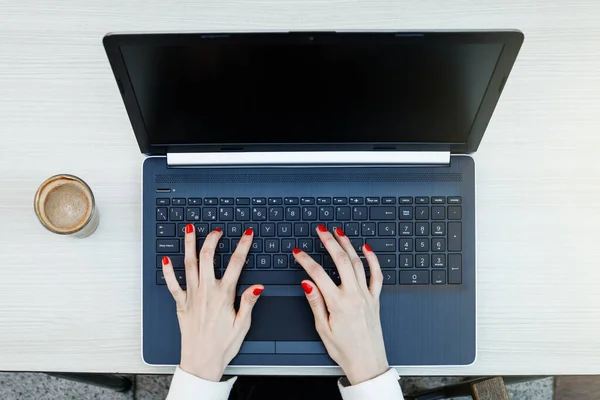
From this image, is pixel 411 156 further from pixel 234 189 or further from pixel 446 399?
pixel 446 399

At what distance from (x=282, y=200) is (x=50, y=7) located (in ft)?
1.35

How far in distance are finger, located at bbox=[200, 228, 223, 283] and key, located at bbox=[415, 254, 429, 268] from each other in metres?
0.26

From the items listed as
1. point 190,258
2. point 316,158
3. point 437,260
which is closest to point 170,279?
point 190,258

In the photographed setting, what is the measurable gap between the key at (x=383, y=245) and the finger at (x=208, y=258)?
20 cm

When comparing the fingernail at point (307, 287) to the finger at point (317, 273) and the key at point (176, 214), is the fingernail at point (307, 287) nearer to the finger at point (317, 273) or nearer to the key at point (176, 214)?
the finger at point (317, 273)

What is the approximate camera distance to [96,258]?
2.27 feet

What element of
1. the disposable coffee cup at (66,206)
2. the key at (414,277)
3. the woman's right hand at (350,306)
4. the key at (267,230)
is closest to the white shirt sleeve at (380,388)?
the woman's right hand at (350,306)

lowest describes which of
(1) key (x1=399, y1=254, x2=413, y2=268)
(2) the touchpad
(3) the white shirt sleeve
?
(3) the white shirt sleeve

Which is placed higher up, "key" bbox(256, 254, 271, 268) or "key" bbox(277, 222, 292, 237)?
"key" bbox(277, 222, 292, 237)

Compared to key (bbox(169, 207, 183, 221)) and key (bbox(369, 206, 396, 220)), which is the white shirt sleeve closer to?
key (bbox(369, 206, 396, 220))

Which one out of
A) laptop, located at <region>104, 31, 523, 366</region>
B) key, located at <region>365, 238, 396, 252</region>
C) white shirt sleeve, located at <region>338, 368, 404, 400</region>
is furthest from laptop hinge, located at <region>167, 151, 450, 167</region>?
white shirt sleeve, located at <region>338, 368, 404, 400</region>

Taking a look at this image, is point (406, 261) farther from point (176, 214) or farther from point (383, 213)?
point (176, 214)

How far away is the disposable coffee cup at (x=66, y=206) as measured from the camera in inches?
25.0

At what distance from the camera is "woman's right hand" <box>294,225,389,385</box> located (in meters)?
0.65
